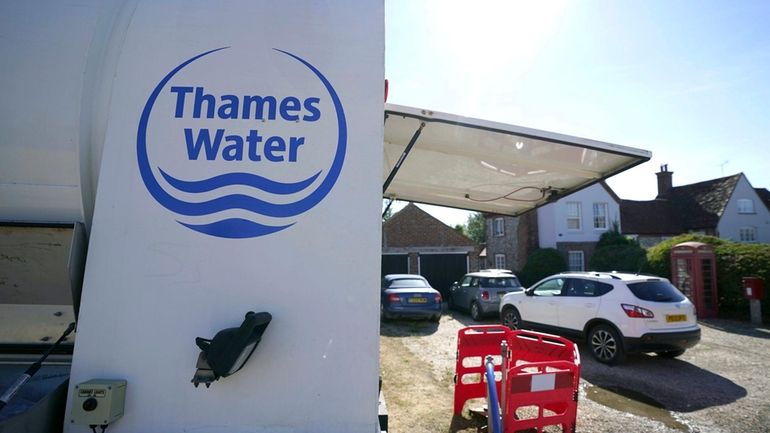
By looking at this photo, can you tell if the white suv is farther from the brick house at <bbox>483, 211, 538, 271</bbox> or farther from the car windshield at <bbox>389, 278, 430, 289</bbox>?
the brick house at <bbox>483, 211, 538, 271</bbox>

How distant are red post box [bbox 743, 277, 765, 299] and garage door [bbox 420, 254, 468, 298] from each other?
1088 centimetres

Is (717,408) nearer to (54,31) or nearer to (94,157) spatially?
(94,157)

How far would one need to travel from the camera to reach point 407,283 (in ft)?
39.6

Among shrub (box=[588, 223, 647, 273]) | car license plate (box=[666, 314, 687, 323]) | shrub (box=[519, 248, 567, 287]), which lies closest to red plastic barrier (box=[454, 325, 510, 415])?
car license plate (box=[666, 314, 687, 323])

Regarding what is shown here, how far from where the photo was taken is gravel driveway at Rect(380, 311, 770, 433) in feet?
15.0

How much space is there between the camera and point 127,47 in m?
1.83

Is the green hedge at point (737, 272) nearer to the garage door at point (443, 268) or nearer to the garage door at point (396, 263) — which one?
the garage door at point (443, 268)

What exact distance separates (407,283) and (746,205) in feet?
103

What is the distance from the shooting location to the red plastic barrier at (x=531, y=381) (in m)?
3.77

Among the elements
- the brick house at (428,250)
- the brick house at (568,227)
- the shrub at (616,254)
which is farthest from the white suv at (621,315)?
the brick house at (568,227)

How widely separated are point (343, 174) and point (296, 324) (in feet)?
2.31

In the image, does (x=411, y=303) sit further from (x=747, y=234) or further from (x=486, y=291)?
(x=747, y=234)

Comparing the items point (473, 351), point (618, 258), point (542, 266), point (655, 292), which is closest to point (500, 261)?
point (542, 266)

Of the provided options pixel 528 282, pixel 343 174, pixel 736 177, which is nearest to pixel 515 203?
pixel 343 174
